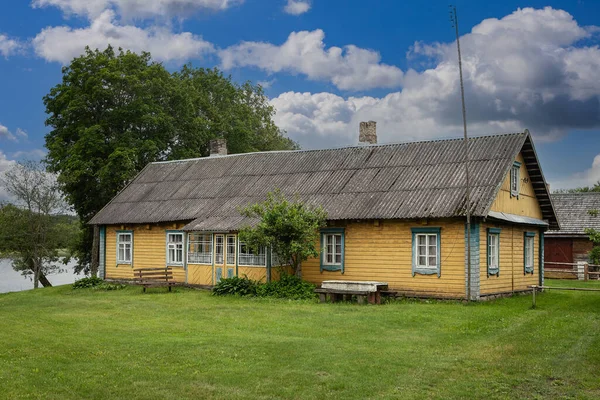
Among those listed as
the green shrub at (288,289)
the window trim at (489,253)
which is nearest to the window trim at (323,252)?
the green shrub at (288,289)

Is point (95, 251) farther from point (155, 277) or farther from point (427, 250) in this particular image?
point (427, 250)

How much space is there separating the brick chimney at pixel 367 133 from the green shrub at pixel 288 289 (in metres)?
8.94

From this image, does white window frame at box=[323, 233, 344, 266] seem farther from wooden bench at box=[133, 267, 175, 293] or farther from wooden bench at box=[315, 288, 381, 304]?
wooden bench at box=[133, 267, 175, 293]

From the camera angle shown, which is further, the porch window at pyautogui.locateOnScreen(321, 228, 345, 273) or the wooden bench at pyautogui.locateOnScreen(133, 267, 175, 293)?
the wooden bench at pyautogui.locateOnScreen(133, 267, 175, 293)

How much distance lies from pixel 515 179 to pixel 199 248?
40.6 feet

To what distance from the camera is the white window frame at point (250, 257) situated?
2408 cm

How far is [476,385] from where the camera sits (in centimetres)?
976

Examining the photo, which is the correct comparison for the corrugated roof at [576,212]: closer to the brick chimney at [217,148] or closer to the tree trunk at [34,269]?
the brick chimney at [217,148]

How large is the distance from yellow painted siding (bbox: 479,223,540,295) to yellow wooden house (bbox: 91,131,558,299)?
0.04 metres

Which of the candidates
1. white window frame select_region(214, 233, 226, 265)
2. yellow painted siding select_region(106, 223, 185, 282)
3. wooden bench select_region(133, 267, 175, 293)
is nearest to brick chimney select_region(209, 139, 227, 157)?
yellow painted siding select_region(106, 223, 185, 282)

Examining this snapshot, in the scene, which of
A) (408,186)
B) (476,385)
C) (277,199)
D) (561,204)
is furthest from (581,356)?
(561,204)

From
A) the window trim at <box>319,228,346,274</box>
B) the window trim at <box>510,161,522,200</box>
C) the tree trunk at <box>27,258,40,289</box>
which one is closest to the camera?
the window trim at <box>319,228,346,274</box>

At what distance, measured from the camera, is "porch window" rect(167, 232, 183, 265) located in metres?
27.5

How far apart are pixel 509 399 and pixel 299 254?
13587 millimetres
